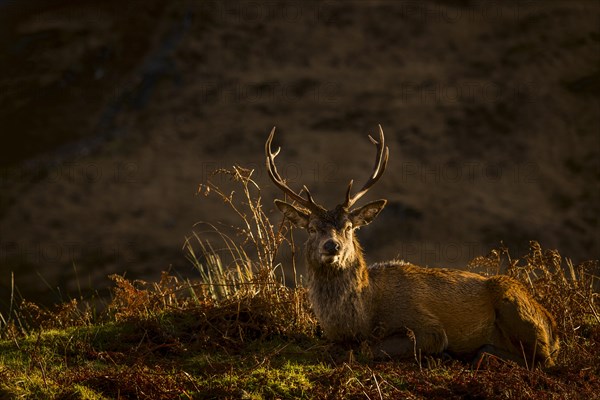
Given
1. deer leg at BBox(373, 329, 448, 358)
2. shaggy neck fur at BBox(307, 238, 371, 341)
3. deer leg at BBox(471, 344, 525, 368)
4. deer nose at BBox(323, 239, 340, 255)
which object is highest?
deer nose at BBox(323, 239, 340, 255)

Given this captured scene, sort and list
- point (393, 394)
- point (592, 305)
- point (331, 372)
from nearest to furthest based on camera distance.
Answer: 1. point (393, 394)
2. point (331, 372)
3. point (592, 305)

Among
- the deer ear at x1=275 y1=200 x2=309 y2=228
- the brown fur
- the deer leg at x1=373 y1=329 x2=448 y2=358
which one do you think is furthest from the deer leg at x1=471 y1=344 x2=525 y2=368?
the deer ear at x1=275 y1=200 x2=309 y2=228

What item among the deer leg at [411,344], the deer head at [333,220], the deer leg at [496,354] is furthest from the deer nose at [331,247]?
the deer leg at [496,354]

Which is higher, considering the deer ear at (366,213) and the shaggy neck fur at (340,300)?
the deer ear at (366,213)

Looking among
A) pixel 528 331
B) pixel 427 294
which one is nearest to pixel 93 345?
pixel 427 294

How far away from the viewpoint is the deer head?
8062 mm

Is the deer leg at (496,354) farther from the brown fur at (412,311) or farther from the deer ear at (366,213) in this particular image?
the deer ear at (366,213)

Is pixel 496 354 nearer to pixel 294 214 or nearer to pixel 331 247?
pixel 331 247

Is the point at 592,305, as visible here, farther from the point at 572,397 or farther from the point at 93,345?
the point at 93,345

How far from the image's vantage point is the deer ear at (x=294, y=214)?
852 cm

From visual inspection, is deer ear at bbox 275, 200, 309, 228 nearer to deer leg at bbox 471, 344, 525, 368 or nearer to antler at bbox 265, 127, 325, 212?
antler at bbox 265, 127, 325, 212

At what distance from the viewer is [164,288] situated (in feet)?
32.1

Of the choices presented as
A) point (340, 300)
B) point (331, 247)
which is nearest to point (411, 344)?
point (340, 300)

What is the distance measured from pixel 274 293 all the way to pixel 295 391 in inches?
88.0
